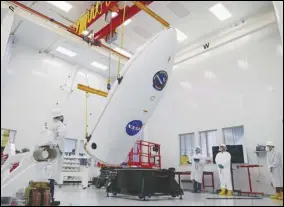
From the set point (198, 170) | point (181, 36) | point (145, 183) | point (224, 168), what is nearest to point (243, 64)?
point (181, 36)

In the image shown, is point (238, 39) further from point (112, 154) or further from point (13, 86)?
point (13, 86)

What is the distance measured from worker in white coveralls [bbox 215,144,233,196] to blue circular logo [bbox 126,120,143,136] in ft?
15.1

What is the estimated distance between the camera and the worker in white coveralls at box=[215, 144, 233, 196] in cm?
675

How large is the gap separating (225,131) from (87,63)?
7255 millimetres

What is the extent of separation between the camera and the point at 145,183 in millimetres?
4090

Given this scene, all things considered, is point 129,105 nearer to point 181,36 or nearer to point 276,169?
point 276,169

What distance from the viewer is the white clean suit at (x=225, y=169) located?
677cm

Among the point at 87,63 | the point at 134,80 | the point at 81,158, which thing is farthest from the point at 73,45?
the point at 134,80

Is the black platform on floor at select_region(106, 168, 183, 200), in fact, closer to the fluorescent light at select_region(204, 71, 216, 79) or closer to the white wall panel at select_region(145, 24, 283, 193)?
the white wall panel at select_region(145, 24, 283, 193)

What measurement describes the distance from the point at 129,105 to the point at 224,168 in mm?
5066

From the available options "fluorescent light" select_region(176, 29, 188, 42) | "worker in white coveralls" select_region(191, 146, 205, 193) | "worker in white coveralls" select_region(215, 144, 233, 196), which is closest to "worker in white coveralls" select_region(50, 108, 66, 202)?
"worker in white coveralls" select_region(215, 144, 233, 196)

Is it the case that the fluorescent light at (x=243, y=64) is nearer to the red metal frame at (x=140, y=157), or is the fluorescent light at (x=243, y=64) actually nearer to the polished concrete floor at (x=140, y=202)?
the red metal frame at (x=140, y=157)

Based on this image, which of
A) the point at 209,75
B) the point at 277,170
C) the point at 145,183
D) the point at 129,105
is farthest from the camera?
the point at 209,75

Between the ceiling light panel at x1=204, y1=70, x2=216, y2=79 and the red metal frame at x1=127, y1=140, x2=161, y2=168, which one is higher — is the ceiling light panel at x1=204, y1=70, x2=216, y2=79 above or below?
above
